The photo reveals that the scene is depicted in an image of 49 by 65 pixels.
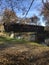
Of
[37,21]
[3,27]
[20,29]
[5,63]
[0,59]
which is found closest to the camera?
[5,63]

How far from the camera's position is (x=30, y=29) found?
58562 millimetres

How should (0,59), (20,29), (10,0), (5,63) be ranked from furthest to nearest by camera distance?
1. (20,29)
2. (0,59)
3. (5,63)
4. (10,0)

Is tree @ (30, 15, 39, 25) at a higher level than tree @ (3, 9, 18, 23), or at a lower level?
lower

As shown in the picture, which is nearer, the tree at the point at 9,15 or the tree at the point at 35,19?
the tree at the point at 9,15

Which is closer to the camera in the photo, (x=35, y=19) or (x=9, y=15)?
(x=9, y=15)

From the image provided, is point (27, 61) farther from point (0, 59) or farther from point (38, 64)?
point (0, 59)


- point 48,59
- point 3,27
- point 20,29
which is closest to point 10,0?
point 48,59

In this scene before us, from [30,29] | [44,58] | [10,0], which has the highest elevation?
[10,0]

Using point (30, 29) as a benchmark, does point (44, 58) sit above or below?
above

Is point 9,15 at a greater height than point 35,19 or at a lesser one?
greater

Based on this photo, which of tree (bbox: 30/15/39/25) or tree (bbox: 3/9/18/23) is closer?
tree (bbox: 3/9/18/23)

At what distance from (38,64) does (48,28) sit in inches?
1691

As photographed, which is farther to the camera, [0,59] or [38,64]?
[0,59]

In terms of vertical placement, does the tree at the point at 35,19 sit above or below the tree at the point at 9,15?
below
